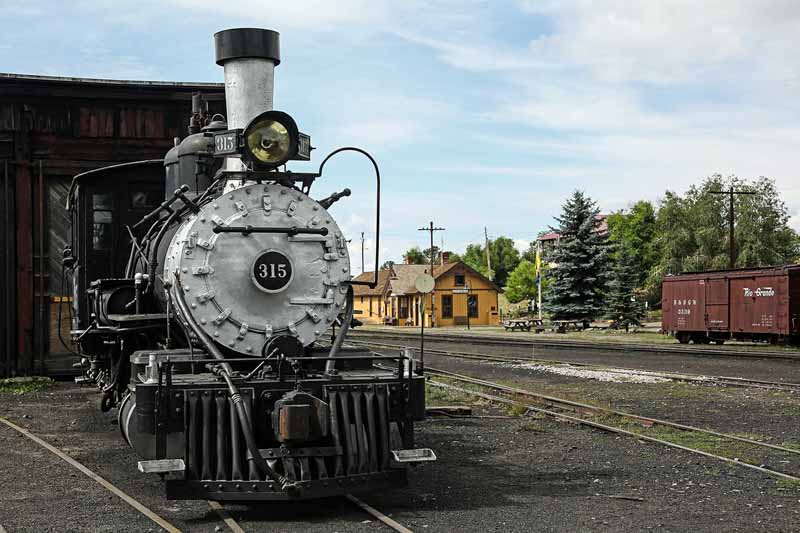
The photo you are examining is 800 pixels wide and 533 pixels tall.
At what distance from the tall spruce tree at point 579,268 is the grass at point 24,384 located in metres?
30.5

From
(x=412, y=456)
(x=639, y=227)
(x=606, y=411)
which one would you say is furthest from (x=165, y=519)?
(x=639, y=227)

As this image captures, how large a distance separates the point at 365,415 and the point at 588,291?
3717cm

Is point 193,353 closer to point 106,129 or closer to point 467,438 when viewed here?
point 467,438

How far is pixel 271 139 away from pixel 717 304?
1010 inches

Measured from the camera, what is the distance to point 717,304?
100ft

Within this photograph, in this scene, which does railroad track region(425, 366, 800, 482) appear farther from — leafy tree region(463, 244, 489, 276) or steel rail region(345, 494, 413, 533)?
leafy tree region(463, 244, 489, 276)

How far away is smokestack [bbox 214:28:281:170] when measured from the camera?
26.3 feet

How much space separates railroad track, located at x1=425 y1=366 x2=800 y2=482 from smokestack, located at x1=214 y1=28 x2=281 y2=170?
5.16 metres

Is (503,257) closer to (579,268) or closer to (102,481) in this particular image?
(579,268)

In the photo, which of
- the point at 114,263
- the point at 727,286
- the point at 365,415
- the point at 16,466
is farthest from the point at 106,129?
the point at 727,286

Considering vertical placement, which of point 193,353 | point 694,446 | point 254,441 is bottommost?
point 694,446

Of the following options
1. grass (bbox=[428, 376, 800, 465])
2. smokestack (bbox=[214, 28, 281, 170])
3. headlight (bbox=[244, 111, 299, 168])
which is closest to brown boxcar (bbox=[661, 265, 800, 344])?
grass (bbox=[428, 376, 800, 465])

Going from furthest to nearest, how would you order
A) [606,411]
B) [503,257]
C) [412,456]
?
1. [503,257]
2. [606,411]
3. [412,456]

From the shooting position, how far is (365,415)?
691 cm
